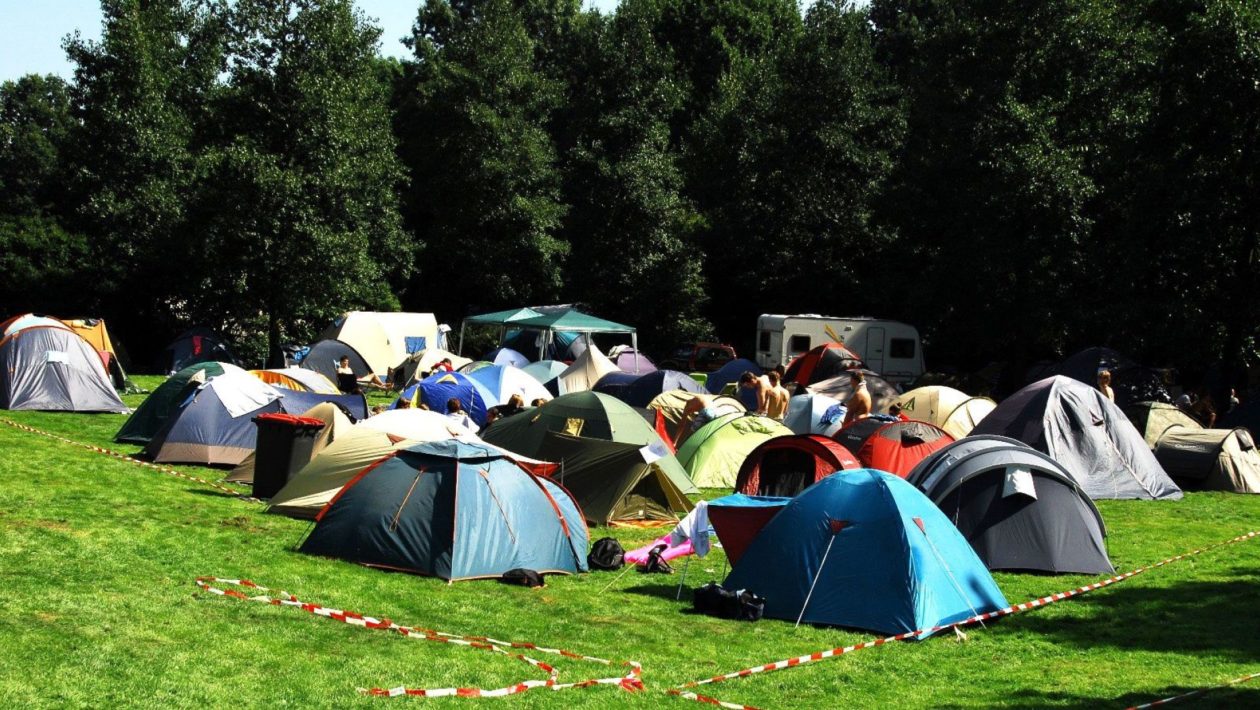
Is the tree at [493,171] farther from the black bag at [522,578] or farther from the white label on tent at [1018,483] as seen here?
the black bag at [522,578]

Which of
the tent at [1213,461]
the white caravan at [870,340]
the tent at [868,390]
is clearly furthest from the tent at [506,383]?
the white caravan at [870,340]

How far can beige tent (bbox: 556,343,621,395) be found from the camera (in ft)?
105

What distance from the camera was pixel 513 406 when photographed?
20.4 m

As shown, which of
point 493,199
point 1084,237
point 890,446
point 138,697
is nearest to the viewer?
point 138,697

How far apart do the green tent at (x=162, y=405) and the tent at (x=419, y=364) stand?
10.6m

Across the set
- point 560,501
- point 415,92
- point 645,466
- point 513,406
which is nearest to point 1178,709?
point 560,501

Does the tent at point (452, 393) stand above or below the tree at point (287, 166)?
below

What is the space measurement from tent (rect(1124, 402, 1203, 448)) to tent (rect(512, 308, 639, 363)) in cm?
1900

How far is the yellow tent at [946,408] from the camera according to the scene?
21.8 metres

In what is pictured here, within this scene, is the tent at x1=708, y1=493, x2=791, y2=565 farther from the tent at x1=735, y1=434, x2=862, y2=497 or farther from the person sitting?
the person sitting

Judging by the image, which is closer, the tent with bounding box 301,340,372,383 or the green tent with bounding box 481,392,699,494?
the green tent with bounding box 481,392,699,494

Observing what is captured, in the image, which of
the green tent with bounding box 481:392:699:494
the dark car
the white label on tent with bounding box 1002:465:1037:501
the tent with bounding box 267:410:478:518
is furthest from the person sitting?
the dark car

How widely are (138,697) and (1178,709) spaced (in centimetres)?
702

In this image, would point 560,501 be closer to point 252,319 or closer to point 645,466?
point 645,466
